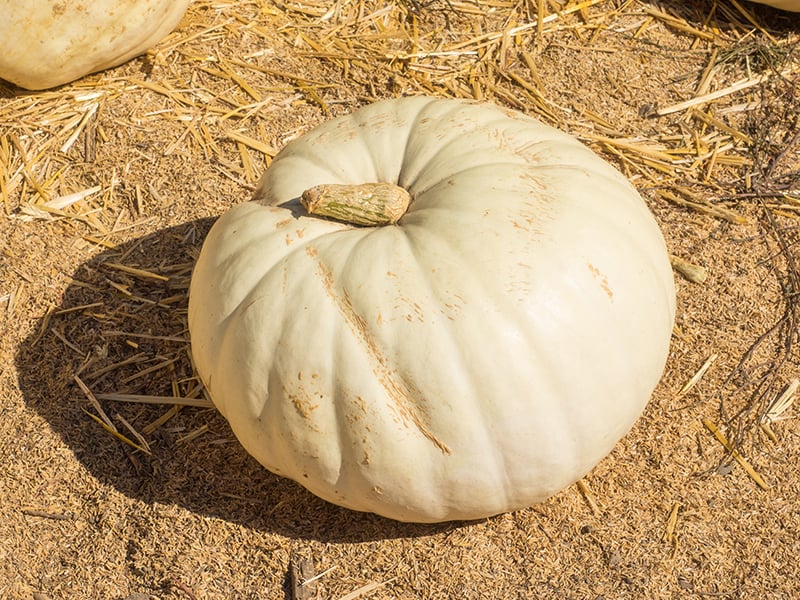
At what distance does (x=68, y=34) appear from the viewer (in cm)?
378

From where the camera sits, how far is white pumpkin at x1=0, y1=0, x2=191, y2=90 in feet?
12.1

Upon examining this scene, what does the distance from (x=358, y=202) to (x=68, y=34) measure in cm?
193

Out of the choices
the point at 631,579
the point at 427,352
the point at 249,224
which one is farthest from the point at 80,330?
the point at 631,579

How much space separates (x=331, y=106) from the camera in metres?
3.97

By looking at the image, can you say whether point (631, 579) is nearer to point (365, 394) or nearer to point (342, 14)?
point (365, 394)

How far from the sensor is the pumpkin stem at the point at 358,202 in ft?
8.16

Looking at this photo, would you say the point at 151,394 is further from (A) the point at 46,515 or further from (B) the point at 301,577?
(B) the point at 301,577

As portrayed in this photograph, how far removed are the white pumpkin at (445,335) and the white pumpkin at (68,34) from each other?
5.28 ft

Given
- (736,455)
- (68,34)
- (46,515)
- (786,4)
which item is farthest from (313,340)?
(786,4)

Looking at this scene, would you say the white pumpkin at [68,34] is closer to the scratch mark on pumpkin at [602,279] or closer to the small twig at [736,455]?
the scratch mark on pumpkin at [602,279]

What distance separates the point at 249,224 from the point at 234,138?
1.29 m

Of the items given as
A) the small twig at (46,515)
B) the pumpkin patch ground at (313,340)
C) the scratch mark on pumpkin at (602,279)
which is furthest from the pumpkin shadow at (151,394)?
the scratch mark on pumpkin at (602,279)

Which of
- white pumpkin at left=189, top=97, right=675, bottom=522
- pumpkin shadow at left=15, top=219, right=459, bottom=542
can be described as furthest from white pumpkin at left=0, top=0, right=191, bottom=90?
white pumpkin at left=189, top=97, right=675, bottom=522

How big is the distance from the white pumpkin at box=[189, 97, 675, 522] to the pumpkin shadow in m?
0.29
